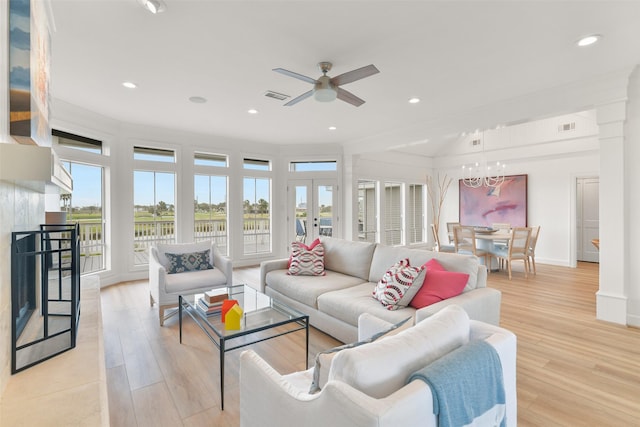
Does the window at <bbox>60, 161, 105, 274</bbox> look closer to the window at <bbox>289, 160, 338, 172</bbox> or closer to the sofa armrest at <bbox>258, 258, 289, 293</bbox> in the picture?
the sofa armrest at <bbox>258, 258, 289, 293</bbox>

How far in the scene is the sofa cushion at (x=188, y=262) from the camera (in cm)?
369

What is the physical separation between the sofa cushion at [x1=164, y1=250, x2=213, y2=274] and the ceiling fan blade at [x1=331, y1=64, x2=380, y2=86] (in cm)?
259

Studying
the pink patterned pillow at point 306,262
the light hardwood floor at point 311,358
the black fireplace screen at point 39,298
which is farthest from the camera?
the pink patterned pillow at point 306,262

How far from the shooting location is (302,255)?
373cm

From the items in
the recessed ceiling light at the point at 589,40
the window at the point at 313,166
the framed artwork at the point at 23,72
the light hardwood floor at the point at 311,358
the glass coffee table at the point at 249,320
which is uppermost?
the recessed ceiling light at the point at 589,40

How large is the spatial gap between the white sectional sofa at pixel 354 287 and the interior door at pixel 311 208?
107 inches

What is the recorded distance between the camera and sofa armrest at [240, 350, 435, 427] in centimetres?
93

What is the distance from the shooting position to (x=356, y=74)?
2.57 m

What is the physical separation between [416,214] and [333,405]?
8.13 meters

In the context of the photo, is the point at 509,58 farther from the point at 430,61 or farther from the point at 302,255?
the point at 302,255

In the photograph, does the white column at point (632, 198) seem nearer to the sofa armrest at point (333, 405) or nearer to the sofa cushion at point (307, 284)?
the sofa cushion at point (307, 284)

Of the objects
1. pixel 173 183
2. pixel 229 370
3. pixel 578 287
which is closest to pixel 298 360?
pixel 229 370

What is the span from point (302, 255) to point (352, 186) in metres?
3.27

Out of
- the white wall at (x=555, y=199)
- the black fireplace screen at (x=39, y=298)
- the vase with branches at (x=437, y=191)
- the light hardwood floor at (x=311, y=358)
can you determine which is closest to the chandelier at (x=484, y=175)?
the white wall at (x=555, y=199)
